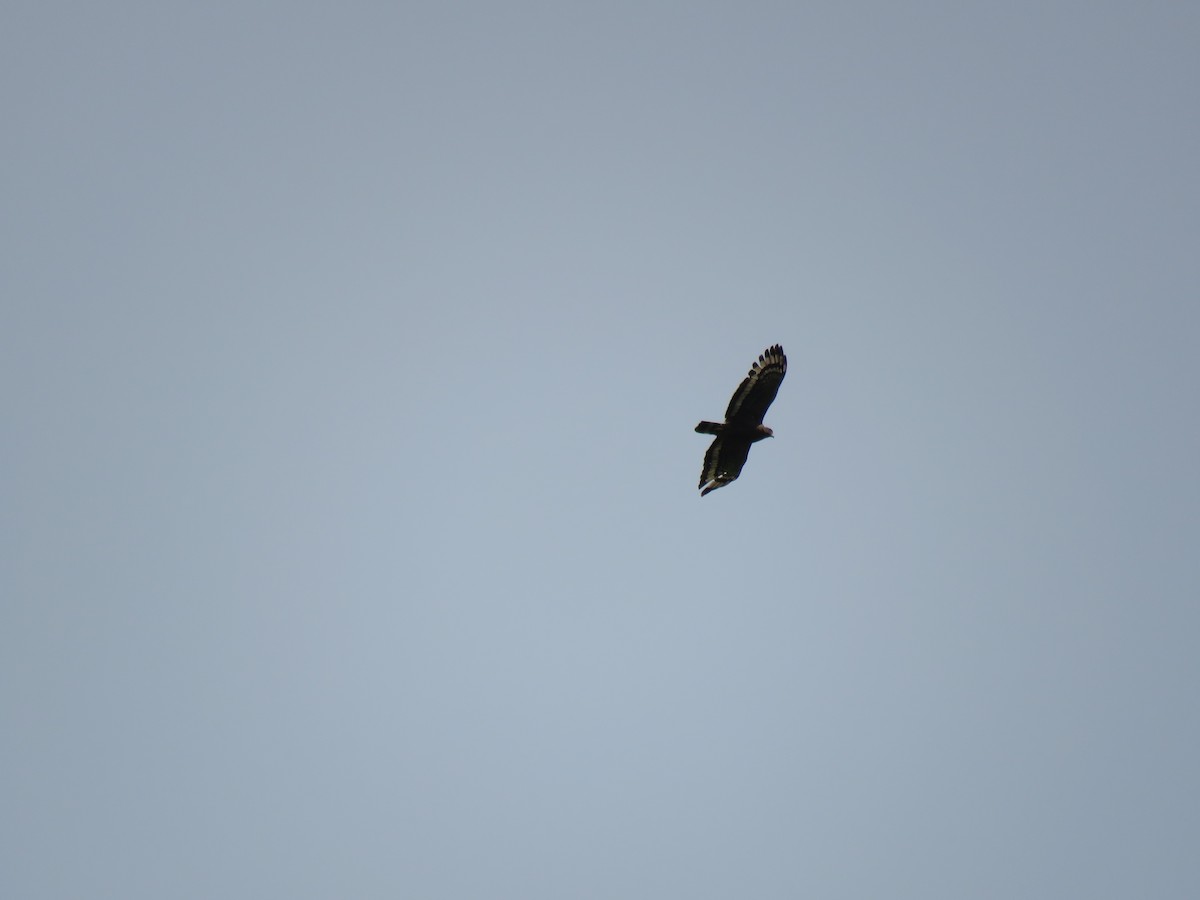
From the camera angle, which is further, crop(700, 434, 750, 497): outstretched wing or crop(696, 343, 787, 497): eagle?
crop(700, 434, 750, 497): outstretched wing

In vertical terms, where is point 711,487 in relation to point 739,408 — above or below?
below

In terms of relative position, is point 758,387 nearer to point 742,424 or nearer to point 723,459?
point 742,424

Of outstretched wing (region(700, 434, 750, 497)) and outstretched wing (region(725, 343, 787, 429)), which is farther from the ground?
outstretched wing (region(725, 343, 787, 429))

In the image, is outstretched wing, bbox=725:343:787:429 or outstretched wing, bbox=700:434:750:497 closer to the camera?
outstretched wing, bbox=725:343:787:429

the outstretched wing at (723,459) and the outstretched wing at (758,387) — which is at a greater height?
the outstretched wing at (758,387)

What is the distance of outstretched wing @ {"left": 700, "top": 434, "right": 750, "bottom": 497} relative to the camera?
31.8 meters

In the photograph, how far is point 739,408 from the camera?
3088 cm

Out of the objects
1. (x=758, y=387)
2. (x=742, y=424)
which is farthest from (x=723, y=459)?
(x=758, y=387)

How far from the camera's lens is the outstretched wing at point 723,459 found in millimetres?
31828

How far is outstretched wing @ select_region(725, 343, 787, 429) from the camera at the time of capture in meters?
30.5

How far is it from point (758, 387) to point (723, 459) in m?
2.77

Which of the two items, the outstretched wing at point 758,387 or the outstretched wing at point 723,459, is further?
the outstretched wing at point 723,459

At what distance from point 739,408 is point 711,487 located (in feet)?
8.63

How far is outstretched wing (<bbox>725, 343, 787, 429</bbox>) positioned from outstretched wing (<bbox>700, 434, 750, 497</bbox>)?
2.43 ft
